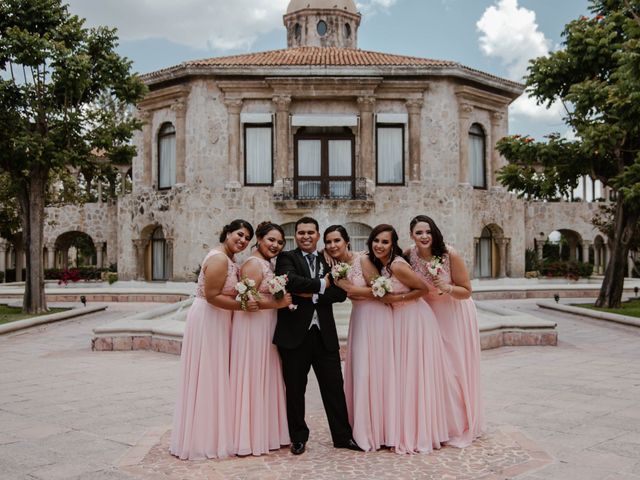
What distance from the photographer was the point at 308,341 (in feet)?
17.4

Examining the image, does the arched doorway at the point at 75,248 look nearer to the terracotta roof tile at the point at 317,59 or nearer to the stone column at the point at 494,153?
the terracotta roof tile at the point at 317,59

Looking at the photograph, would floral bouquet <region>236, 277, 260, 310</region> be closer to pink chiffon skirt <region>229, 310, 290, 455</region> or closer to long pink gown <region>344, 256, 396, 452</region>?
pink chiffon skirt <region>229, 310, 290, 455</region>

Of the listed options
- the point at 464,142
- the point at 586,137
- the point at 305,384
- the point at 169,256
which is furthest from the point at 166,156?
the point at 305,384

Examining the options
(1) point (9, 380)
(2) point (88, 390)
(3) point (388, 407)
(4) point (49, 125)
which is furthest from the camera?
(4) point (49, 125)

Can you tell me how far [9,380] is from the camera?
854 centimetres

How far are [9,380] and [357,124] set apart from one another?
64.7 feet

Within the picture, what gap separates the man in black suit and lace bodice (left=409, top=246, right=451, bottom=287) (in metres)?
0.74

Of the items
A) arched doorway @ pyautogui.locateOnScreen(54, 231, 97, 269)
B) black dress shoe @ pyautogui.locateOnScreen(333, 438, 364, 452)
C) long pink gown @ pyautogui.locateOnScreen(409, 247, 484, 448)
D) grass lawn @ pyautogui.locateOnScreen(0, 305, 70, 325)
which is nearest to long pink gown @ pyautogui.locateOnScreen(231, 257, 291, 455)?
black dress shoe @ pyautogui.locateOnScreen(333, 438, 364, 452)

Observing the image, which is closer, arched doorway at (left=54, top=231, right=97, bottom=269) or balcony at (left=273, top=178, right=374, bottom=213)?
balcony at (left=273, top=178, right=374, bottom=213)

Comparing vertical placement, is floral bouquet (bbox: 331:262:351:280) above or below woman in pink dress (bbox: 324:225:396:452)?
above

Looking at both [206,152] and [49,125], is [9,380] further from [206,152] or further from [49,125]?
[206,152]

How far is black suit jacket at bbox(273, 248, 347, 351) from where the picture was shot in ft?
17.1

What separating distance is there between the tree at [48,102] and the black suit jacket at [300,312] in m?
12.5

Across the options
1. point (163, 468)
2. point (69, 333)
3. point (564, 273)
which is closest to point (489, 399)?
point (163, 468)
